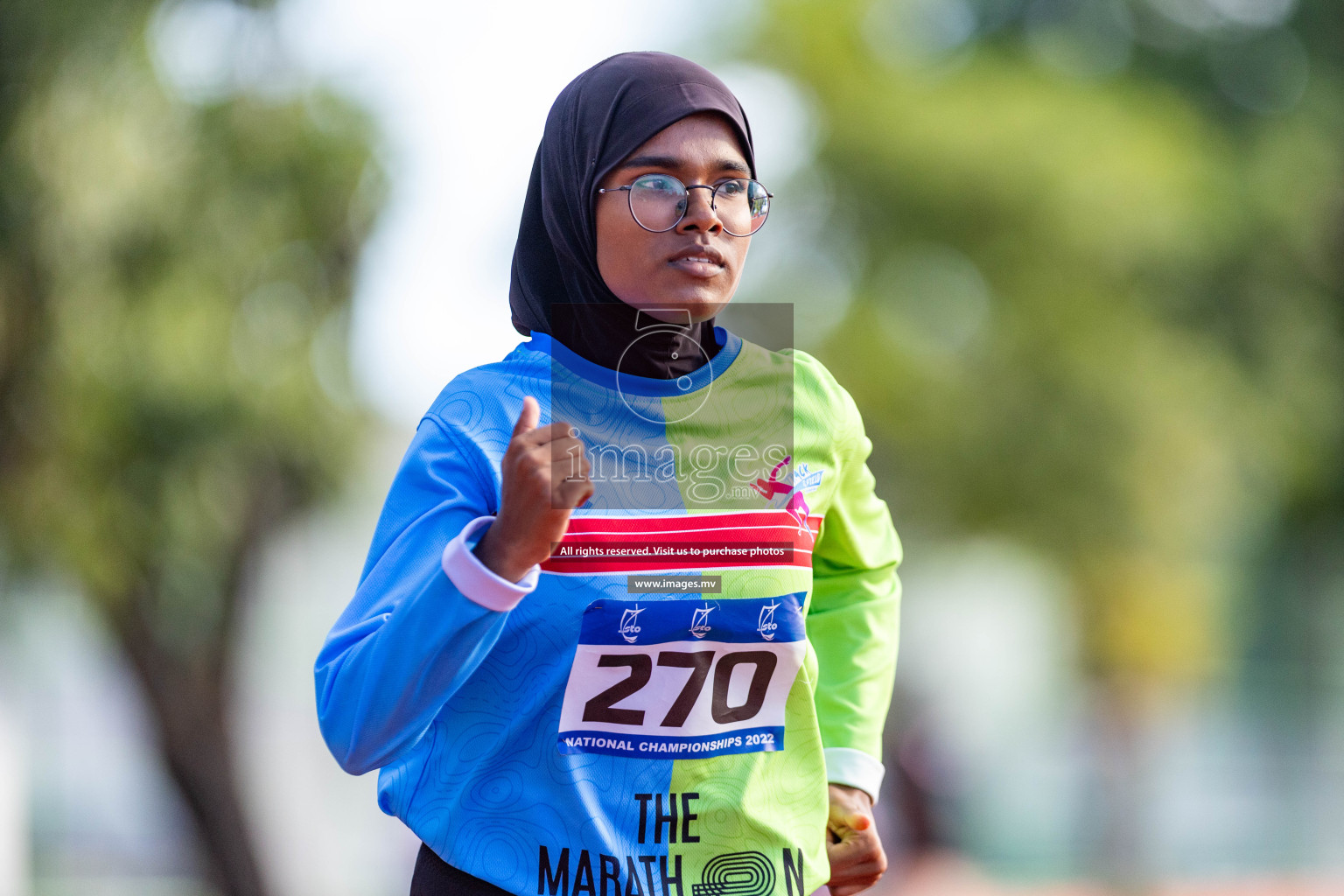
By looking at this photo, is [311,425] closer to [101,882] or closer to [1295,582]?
[101,882]

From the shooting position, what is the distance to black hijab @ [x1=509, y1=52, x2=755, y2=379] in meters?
1.59

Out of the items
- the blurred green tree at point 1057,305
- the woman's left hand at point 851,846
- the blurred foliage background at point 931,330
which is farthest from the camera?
the blurred green tree at point 1057,305

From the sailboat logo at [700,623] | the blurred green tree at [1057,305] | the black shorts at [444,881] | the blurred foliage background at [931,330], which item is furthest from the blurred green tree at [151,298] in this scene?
the blurred green tree at [1057,305]

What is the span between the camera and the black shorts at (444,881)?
5.02 feet

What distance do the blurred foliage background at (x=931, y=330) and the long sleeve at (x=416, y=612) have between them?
13.2 feet

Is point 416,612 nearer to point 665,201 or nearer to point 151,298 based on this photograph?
point 665,201

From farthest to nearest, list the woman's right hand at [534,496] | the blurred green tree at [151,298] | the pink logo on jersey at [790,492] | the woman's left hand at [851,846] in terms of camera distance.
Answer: the blurred green tree at [151,298]
the woman's left hand at [851,846]
the pink logo on jersey at [790,492]
the woman's right hand at [534,496]

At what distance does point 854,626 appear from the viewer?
194cm

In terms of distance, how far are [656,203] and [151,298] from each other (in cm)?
495

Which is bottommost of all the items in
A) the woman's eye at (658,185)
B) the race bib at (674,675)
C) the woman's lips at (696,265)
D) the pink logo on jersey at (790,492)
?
the race bib at (674,675)

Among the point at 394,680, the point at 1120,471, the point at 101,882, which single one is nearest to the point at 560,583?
the point at 394,680

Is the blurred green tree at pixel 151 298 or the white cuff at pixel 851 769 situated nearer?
the white cuff at pixel 851 769

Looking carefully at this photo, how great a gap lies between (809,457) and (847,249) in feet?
37.7

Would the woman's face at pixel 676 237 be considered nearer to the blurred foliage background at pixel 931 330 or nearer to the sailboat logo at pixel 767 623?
the sailboat logo at pixel 767 623
